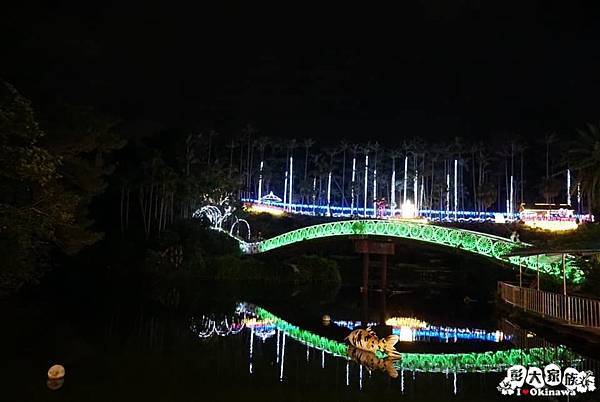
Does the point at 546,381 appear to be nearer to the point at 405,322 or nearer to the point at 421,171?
the point at 405,322

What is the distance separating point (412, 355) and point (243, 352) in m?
4.27

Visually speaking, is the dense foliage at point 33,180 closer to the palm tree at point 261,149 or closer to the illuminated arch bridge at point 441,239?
the illuminated arch bridge at point 441,239

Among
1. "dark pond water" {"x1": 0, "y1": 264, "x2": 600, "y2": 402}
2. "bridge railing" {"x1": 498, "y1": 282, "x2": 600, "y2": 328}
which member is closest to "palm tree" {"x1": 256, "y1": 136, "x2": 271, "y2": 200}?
"dark pond water" {"x1": 0, "y1": 264, "x2": 600, "y2": 402}

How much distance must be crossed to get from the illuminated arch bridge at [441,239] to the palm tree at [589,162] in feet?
22.0

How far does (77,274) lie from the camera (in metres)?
37.1

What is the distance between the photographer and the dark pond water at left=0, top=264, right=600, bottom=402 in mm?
9422

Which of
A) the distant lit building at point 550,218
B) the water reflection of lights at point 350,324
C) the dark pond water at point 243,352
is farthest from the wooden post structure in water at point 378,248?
the distant lit building at point 550,218

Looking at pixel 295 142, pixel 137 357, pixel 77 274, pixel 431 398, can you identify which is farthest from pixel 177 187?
pixel 295 142

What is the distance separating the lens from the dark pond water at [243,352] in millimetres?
9422

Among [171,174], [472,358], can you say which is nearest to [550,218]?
[171,174]

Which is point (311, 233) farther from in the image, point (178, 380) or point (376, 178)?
point (376, 178)

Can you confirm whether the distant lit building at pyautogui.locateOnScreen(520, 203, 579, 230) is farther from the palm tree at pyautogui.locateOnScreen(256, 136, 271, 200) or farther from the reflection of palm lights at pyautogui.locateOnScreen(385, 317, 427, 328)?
the palm tree at pyautogui.locateOnScreen(256, 136, 271, 200)

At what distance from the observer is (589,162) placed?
29.9m

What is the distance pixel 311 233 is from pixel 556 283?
1974 centimetres
